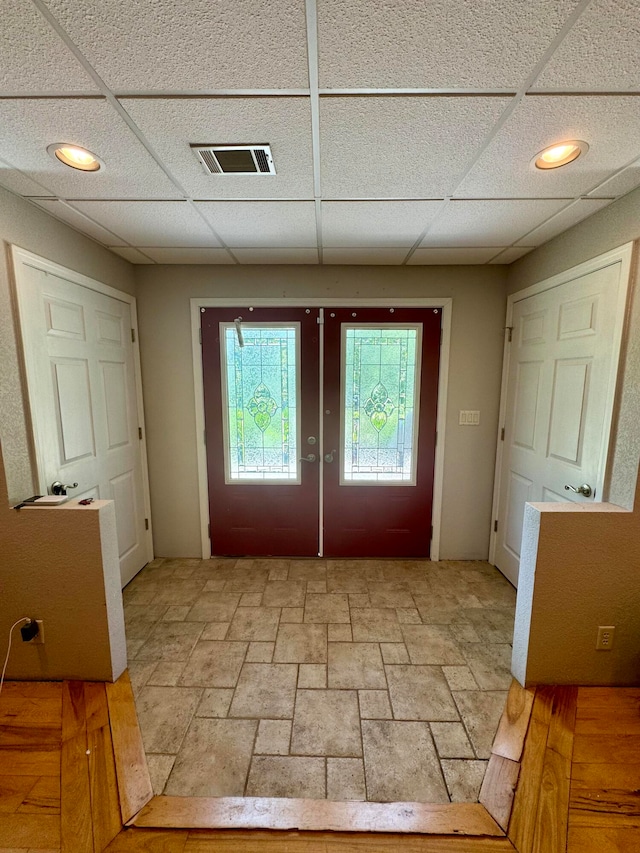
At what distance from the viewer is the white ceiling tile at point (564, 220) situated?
5.53 feet

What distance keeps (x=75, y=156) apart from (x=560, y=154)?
1.89m

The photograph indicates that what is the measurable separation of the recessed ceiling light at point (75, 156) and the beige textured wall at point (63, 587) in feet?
4.49

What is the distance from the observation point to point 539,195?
5.25ft

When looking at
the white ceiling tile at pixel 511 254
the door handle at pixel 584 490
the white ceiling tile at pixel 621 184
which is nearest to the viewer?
the white ceiling tile at pixel 621 184

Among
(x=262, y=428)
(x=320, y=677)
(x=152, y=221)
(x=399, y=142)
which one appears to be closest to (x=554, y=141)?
(x=399, y=142)

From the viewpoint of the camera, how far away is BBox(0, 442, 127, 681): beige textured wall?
1.62m

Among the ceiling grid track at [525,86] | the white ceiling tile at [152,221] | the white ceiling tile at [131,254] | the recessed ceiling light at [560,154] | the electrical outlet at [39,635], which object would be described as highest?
the white ceiling tile at [131,254]

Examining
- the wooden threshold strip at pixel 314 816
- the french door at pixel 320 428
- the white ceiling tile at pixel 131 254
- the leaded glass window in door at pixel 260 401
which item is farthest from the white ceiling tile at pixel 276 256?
the wooden threshold strip at pixel 314 816

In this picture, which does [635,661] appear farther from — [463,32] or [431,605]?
[463,32]

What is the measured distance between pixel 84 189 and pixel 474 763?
300cm

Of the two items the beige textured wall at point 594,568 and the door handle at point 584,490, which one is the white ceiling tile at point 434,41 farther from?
the door handle at point 584,490

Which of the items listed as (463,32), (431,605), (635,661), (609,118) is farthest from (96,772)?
(609,118)

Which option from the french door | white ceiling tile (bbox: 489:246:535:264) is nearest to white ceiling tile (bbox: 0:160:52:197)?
the french door

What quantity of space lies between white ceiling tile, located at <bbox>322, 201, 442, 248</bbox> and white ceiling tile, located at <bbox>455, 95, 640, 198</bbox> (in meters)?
0.25
